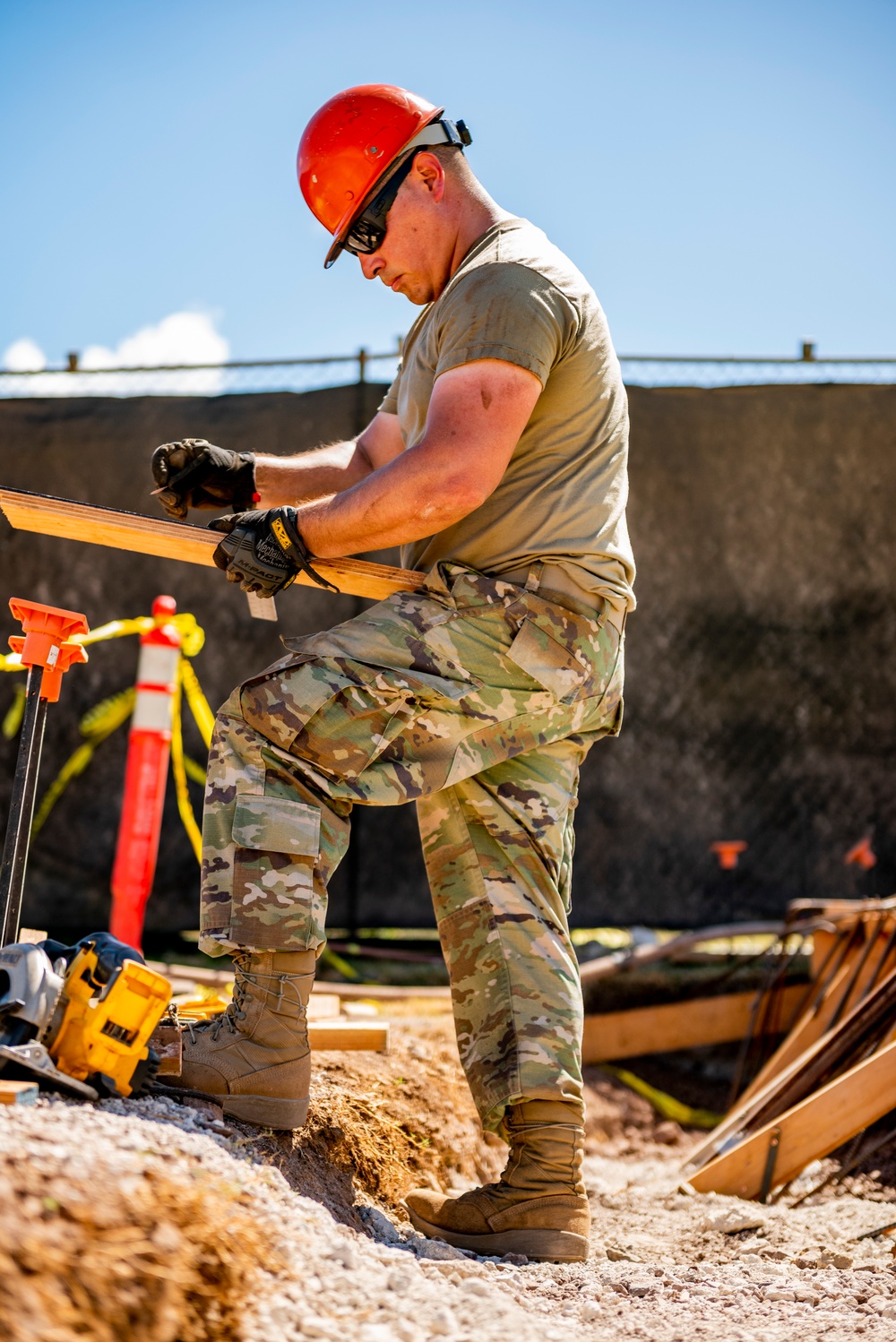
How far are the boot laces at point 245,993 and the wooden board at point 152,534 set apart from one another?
0.91 metres

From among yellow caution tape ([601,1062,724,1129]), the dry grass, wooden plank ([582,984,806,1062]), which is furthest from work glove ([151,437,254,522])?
yellow caution tape ([601,1062,724,1129])

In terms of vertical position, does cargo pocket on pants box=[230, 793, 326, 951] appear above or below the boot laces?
above

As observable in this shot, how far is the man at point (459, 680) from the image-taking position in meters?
2.26

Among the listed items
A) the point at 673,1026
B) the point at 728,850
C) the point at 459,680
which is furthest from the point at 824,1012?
the point at 459,680

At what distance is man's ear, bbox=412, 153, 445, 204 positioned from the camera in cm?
268

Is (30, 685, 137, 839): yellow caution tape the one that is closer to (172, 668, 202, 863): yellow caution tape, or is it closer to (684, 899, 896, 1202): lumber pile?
(172, 668, 202, 863): yellow caution tape

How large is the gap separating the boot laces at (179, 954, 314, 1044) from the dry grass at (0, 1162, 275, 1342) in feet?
2.21

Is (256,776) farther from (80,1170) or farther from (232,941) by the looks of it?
(80,1170)

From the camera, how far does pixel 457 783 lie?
261cm

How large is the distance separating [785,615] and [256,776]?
13.7 ft

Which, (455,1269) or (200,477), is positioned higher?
(200,477)

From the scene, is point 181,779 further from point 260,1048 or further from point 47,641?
point 260,1048

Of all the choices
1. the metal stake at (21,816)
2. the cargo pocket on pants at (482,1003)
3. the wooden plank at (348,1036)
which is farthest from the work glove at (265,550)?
the wooden plank at (348,1036)

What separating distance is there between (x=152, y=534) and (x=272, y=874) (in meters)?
0.90
